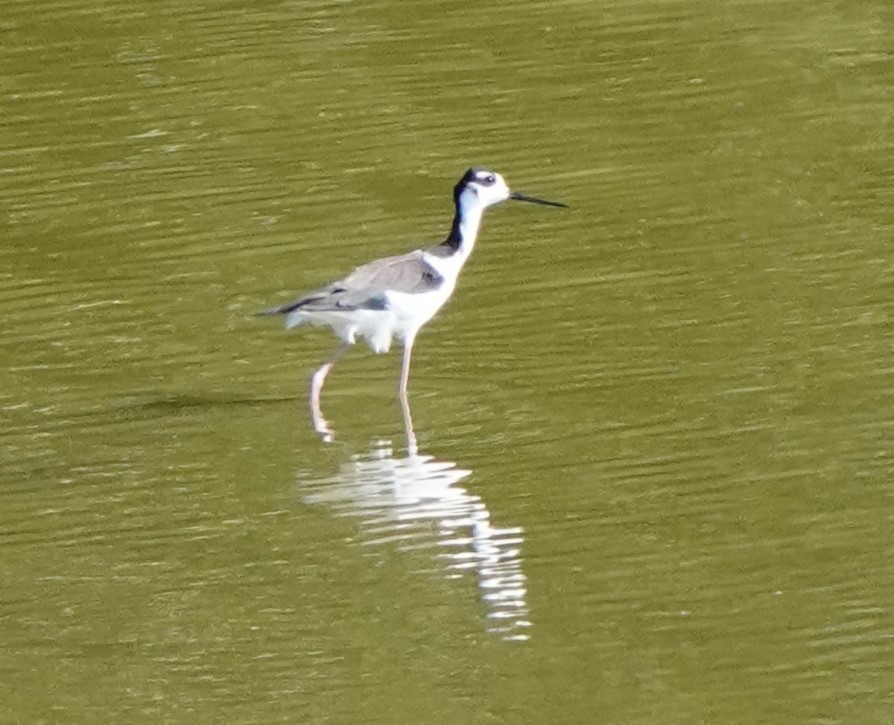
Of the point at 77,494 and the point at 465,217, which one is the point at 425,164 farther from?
the point at 77,494

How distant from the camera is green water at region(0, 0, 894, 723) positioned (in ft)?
28.3

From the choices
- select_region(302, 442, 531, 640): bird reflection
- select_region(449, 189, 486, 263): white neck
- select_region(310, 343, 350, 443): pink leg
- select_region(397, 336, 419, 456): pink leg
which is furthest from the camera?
select_region(449, 189, 486, 263): white neck

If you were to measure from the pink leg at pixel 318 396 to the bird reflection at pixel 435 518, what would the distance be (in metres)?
0.27

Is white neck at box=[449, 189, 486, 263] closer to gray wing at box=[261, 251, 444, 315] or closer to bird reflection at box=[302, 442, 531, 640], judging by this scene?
gray wing at box=[261, 251, 444, 315]

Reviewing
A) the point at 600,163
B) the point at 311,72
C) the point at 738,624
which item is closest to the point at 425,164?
the point at 600,163

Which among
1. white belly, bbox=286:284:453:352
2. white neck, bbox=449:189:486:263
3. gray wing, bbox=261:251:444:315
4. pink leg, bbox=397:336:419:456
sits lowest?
pink leg, bbox=397:336:419:456

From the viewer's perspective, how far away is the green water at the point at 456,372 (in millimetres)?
8633

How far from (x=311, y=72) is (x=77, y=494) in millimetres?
6409

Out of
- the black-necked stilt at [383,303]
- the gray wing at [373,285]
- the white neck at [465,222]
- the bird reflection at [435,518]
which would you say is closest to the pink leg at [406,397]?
the black-necked stilt at [383,303]

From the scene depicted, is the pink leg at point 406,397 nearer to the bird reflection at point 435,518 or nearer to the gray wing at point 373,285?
the bird reflection at point 435,518

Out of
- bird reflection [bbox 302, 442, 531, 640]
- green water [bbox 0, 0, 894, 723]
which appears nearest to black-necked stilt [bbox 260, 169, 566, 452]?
green water [bbox 0, 0, 894, 723]

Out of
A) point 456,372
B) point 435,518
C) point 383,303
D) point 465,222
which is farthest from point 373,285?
point 435,518

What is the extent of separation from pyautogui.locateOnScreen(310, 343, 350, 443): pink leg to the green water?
65mm

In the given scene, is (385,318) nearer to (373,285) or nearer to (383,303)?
(383,303)
